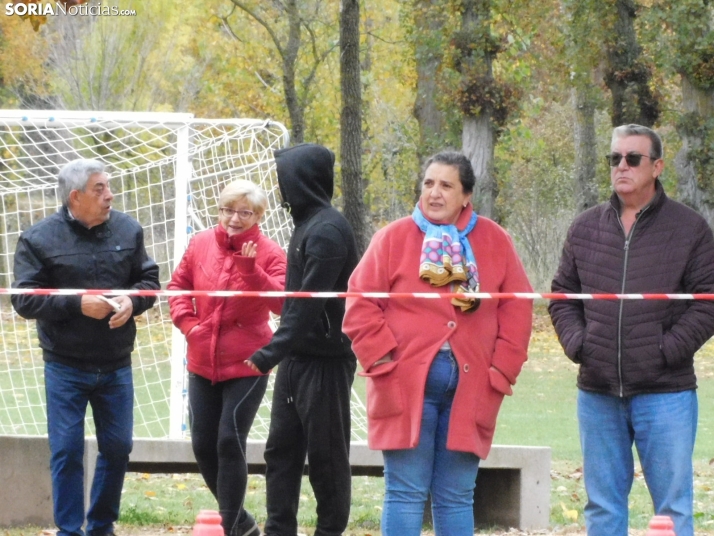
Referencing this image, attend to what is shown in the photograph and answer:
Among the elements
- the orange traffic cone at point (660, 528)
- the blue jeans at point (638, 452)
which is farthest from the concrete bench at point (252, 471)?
the orange traffic cone at point (660, 528)

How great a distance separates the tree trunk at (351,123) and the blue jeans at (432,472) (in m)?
7.47

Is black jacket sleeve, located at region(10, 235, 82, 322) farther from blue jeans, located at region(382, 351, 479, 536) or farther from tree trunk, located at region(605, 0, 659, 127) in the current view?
tree trunk, located at region(605, 0, 659, 127)

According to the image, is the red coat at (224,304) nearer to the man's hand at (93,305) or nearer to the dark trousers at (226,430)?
the dark trousers at (226,430)

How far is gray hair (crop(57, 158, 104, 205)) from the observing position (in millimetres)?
5832

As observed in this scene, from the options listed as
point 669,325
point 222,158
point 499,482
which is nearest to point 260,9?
point 222,158

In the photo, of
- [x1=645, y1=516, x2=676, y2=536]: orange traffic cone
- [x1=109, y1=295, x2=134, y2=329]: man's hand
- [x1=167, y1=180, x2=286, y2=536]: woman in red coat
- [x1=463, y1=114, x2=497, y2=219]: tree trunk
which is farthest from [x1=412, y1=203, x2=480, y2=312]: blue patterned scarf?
[x1=463, y1=114, x2=497, y2=219]: tree trunk

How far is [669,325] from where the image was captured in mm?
4762

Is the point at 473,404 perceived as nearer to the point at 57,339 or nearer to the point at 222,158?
the point at 57,339

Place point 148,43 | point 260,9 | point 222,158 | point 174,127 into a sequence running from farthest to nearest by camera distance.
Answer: point 148,43 < point 260,9 < point 222,158 < point 174,127

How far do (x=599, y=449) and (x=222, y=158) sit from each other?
197 inches

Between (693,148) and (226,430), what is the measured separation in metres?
18.0

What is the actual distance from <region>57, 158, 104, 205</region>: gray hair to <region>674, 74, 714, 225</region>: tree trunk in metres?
17.5

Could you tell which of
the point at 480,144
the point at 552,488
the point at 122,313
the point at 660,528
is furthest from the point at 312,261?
the point at 480,144

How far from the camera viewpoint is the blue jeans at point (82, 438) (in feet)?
18.9
